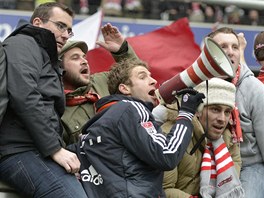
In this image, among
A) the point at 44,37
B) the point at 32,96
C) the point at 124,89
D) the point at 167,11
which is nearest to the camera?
the point at 32,96

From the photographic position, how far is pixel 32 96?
4711 mm

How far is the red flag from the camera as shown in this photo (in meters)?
8.64

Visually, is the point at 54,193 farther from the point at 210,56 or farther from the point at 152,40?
the point at 152,40

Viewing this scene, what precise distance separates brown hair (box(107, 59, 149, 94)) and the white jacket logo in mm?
645

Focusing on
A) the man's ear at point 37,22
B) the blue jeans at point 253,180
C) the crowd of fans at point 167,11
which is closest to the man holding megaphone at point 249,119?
the blue jeans at point 253,180

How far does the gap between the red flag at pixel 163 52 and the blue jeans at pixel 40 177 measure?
3822mm

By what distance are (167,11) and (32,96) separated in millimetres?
11474

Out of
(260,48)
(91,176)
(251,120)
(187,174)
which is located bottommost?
(187,174)

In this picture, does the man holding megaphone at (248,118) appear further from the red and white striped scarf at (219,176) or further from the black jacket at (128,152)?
the black jacket at (128,152)

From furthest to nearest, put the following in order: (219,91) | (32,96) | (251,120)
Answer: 1. (251,120)
2. (219,91)
3. (32,96)

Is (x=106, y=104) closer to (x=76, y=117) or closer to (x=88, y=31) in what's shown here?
(x=76, y=117)

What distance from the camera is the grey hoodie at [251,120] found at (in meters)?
5.93

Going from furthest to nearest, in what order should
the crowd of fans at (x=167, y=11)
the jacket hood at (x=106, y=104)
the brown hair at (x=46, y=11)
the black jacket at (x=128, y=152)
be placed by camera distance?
1. the crowd of fans at (x=167, y=11)
2. the brown hair at (x=46, y=11)
3. the jacket hood at (x=106, y=104)
4. the black jacket at (x=128, y=152)

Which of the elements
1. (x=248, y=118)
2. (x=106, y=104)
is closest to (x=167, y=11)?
(x=248, y=118)
